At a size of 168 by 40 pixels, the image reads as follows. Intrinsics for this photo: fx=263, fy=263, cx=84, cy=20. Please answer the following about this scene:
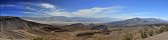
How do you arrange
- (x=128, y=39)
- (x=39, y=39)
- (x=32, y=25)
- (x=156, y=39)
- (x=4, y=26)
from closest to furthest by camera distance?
(x=156, y=39) → (x=128, y=39) → (x=39, y=39) → (x=4, y=26) → (x=32, y=25)

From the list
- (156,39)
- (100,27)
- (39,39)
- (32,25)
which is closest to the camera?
(156,39)

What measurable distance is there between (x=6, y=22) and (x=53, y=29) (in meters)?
25.7

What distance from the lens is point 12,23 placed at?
310 ft

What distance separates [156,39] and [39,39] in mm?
16735

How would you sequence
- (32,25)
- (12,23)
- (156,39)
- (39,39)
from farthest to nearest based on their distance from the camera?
1. (32,25)
2. (12,23)
3. (39,39)
4. (156,39)

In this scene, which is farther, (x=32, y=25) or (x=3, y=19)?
(x=32, y=25)

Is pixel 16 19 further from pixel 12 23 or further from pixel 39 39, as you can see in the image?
pixel 39 39

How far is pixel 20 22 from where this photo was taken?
9969 cm

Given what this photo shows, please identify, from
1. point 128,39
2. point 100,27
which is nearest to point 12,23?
point 100,27

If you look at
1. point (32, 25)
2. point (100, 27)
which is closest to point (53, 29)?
point (32, 25)

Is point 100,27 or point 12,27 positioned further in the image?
point 100,27

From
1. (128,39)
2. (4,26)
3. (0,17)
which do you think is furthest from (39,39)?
(0,17)

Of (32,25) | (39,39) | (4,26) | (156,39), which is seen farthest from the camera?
(32,25)

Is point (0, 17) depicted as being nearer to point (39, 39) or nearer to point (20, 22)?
point (20, 22)
